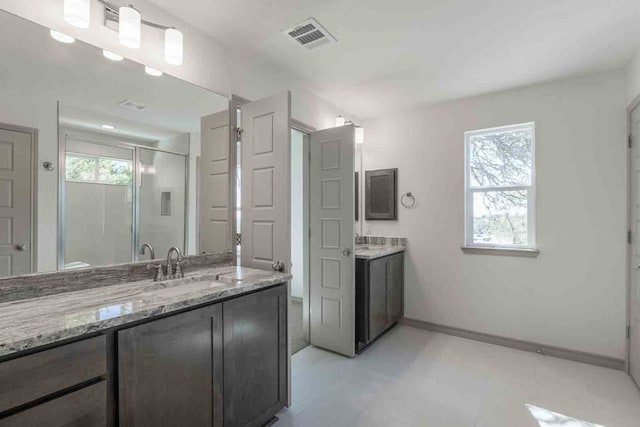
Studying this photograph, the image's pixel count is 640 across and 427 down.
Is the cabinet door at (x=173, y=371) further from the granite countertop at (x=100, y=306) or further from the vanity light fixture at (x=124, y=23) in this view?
the vanity light fixture at (x=124, y=23)

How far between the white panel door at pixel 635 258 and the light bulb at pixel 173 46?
3.30 meters

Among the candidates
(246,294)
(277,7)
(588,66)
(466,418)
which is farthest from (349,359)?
(588,66)

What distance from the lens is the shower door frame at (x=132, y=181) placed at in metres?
1.49

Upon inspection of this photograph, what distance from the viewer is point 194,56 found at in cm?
200

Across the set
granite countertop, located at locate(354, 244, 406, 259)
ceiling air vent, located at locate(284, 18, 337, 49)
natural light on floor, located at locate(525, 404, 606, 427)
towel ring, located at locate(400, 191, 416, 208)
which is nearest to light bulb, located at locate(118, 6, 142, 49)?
ceiling air vent, located at locate(284, 18, 337, 49)

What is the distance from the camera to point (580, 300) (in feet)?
8.86

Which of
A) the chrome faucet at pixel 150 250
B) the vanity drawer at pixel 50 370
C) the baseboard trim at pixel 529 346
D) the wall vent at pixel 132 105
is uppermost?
the wall vent at pixel 132 105

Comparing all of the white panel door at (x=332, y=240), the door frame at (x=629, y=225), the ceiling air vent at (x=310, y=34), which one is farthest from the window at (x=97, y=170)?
the door frame at (x=629, y=225)

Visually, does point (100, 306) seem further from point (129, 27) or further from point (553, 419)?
point (553, 419)

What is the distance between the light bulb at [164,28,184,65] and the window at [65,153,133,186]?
0.65 m

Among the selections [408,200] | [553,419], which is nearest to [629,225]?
[553,419]

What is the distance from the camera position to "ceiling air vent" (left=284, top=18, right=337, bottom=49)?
1993 mm

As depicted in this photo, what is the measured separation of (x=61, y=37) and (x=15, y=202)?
2.71 feet

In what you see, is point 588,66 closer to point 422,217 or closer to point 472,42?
point 472,42
